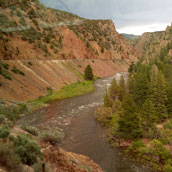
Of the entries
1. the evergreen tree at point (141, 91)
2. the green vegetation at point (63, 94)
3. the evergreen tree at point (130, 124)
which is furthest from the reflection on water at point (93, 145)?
the green vegetation at point (63, 94)

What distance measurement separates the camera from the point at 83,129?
78.1ft

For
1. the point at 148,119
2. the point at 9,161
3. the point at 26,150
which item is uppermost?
the point at 9,161

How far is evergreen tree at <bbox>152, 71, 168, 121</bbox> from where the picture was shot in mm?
24359

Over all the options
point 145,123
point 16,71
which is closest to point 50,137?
point 145,123

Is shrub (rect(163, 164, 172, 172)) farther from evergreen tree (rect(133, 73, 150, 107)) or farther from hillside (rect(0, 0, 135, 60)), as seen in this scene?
hillside (rect(0, 0, 135, 60))

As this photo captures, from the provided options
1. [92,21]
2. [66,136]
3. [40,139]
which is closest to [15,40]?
[66,136]

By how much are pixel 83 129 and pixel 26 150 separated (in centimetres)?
1467

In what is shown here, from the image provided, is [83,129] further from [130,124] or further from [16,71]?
[16,71]

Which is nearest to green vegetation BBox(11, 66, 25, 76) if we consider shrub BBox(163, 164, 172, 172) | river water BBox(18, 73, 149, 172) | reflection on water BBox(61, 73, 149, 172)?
river water BBox(18, 73, 149, 172)

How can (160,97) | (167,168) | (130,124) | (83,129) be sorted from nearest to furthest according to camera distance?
(167,168)
(130,124)
(83,129)
(160,97)

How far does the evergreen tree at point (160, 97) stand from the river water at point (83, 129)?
323 inches

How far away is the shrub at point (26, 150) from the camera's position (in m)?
9.39

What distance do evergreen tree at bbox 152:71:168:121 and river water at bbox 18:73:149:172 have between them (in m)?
8.21

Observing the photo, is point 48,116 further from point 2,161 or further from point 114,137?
point 2,161
